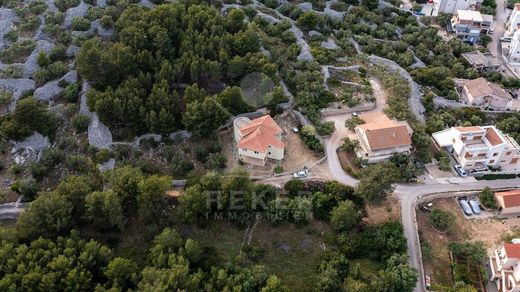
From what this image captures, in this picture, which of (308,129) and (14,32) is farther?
(14,32)

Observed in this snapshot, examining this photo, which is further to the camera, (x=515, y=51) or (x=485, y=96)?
(x=515, y=51)

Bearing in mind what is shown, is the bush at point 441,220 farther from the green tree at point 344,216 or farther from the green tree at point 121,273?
the green tree at point 121,273

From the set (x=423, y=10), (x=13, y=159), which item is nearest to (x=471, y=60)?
(x=423, y=10)

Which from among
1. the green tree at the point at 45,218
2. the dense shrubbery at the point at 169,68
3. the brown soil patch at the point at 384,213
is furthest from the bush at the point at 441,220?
the green tree at the point at 45,218

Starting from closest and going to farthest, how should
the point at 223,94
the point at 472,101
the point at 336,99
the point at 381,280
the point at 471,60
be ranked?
the point at 381,280, the point at 223,94, the point at 336,99, the point at 472,101, the point at 471,60

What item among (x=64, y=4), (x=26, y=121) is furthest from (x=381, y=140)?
(x=64, y=4)

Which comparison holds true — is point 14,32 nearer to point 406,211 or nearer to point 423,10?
point 406,211

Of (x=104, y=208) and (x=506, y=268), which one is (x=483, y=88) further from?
(x=104, y=208)
